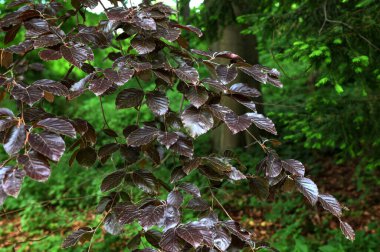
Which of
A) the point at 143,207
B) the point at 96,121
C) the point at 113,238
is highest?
the point at 143,207

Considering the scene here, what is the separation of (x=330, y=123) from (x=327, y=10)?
3.01 ft

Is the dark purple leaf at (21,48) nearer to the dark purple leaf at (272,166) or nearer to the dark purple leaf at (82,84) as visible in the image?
the dark purple leaf at (82,84)

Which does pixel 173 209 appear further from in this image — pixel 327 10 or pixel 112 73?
pixel 327 10

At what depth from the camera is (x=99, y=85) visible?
133 cm

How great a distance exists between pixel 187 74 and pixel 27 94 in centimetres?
54

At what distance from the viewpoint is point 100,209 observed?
1.70 meters

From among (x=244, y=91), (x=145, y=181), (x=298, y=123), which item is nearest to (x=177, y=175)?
Answer: (x=145, y=181)

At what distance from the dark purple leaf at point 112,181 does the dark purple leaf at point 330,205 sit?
809mm

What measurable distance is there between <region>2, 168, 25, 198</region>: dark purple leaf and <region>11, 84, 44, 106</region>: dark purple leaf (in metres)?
0.23

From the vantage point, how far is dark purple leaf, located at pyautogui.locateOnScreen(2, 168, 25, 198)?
39.6 inches

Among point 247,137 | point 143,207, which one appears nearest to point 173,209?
point 143,207

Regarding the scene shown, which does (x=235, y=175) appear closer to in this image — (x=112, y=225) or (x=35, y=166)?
(x=112, y=225)

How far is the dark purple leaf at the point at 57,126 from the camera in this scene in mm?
1114

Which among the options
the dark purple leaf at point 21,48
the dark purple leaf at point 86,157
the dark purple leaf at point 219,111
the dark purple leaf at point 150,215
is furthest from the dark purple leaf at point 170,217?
the dark purple leaf at point 21,48
